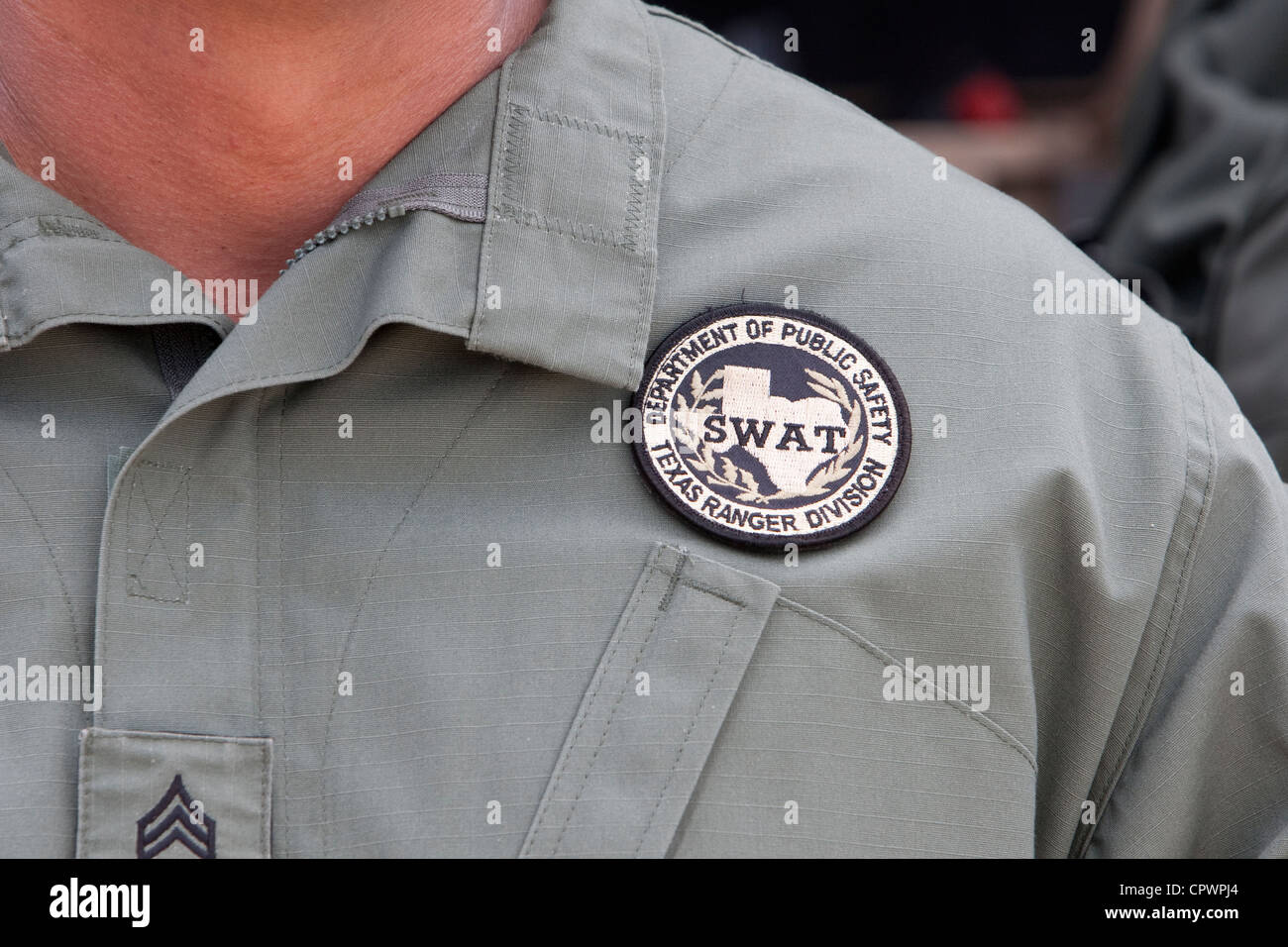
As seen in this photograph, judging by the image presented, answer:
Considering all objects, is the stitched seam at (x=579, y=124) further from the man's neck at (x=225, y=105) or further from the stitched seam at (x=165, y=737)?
the stitched seam at (x=165, y=737)

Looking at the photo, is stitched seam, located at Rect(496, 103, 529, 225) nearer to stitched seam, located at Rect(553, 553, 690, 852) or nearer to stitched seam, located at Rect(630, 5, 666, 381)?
stitched seam, located at Rect(630, 5, 666, 381)

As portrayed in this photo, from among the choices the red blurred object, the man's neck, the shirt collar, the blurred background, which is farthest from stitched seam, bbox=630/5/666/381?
the red blurred object

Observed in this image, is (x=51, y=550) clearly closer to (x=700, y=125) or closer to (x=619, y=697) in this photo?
(x=619, y=697)

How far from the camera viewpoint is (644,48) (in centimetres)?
106

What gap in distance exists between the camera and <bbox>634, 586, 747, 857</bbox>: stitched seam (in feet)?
2.88

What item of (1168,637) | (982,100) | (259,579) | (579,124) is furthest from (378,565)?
(982,100)

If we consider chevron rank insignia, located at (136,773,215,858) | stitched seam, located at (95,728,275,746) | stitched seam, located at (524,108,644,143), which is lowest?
chevron rank insignia, located at (136,773,215,858)

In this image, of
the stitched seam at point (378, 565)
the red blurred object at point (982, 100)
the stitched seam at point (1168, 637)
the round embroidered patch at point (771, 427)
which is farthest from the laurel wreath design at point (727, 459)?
the red blurred object at point (982, 100)

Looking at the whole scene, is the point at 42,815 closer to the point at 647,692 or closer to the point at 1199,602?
the point at 647,692

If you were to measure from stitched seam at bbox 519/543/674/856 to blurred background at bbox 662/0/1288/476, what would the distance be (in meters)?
0.83

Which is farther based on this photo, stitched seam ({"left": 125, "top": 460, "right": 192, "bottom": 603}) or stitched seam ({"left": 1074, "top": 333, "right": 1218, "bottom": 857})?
stitched seam ({"left": 1074, "top": 333, "right": 1218, "bottom": 857})
